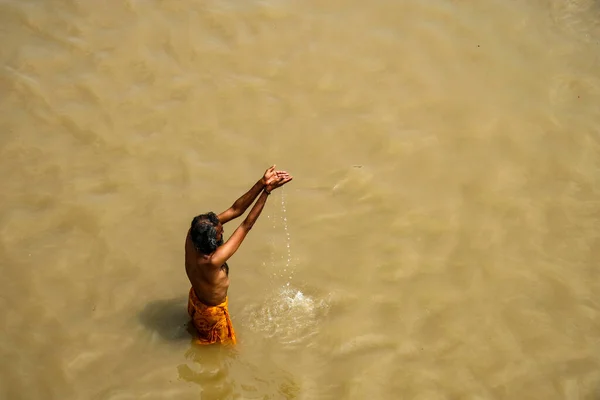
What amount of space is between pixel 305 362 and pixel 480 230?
1.70 m

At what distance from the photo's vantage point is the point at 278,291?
4.74 m

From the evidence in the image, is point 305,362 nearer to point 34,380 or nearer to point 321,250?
point 321,250

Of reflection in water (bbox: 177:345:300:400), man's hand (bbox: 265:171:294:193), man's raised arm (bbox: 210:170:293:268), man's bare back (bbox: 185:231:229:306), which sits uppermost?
man's hand (bbox: 265:171:294:193)

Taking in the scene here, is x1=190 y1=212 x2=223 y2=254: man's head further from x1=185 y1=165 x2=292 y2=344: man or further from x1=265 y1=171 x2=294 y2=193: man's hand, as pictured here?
x1=265 y1=171 x2=294 y2=193: man's hand

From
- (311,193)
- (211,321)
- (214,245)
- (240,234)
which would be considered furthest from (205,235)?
(311,193)

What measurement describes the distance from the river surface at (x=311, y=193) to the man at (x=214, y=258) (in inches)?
11.5

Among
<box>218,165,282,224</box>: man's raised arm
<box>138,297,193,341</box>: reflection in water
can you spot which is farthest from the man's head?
<box>138,297,193,341</box>: reflection in water

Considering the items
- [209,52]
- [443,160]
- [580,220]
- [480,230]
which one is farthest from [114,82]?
[580,220]

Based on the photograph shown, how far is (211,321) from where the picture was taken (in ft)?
13.8

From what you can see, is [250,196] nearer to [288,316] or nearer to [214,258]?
[214,258]

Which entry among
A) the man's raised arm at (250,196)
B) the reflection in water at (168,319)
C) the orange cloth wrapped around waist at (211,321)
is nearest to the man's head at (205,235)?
the man's raised arm at (250,196)

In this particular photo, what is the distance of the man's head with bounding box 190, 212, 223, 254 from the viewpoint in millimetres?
3832

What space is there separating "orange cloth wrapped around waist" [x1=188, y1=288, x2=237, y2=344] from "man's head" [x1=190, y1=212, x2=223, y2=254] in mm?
442

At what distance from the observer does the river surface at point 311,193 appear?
4.41 metres
